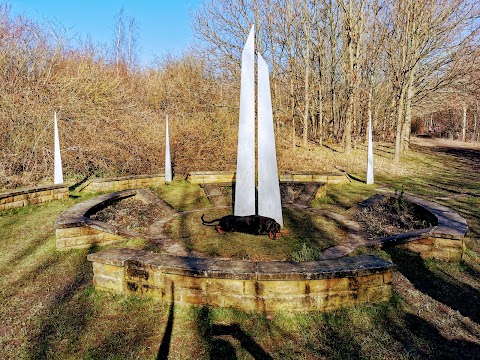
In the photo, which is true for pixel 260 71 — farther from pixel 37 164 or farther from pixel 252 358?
pixel 37 164

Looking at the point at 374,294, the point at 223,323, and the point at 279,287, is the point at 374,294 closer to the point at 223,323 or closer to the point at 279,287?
the point at 279,287

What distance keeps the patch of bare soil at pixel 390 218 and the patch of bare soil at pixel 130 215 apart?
478cm

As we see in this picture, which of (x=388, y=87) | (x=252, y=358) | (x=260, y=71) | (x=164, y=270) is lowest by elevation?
(x=252, y=358)

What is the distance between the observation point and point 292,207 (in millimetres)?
8703

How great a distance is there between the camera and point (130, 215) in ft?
25.8

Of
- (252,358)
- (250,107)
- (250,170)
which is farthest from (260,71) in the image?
(252,358)

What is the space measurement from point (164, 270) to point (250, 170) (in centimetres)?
302

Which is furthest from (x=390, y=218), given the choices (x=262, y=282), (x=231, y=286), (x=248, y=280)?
(x=231, y=286)

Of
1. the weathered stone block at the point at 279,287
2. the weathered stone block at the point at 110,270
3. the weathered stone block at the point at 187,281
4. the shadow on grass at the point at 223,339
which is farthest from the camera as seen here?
the weathered stone block at the point at 110,270

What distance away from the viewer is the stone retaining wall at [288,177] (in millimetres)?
11664

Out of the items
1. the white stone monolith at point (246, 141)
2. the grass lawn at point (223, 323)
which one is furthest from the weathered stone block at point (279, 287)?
the white stone monolith at point (246, 141)

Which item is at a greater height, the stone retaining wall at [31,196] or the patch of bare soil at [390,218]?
the stone retaining wall at [31,196]

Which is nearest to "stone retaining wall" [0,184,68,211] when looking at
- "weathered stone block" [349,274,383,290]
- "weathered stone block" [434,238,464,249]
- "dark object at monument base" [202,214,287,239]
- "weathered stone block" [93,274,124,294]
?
"weathered stone block" [93,274,124,294]

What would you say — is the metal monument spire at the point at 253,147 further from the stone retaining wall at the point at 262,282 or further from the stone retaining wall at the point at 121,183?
the stone retaining wall at the point at 121,183
